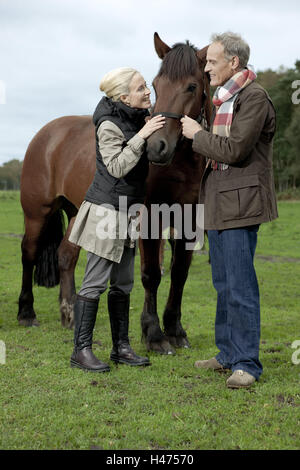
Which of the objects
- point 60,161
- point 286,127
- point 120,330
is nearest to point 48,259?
point 60,161

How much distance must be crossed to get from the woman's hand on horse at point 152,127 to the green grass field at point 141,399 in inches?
69.0

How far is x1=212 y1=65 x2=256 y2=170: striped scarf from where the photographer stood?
3.33 metres

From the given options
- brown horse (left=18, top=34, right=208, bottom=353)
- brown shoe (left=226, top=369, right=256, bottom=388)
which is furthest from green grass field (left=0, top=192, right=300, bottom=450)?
brown horse (left=18, top=34, right=208, bottom=353)

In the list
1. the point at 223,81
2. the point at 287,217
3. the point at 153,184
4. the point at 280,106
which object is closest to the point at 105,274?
the point at 153,184

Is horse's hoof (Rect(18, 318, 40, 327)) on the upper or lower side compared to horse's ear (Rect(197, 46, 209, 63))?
lower

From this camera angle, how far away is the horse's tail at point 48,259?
246 inches

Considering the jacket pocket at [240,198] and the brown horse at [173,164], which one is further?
the brown horse at [173,164]

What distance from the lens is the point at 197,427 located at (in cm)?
280

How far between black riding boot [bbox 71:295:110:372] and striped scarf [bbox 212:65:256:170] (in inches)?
56.5

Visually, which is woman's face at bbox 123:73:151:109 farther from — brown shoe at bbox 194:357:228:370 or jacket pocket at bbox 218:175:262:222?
brown shoe at bbox 194:357:228:370

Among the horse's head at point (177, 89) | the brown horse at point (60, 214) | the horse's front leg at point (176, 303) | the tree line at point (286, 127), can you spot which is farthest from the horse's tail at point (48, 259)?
the tree line at point (286, 127)

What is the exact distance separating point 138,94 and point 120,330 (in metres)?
1.85

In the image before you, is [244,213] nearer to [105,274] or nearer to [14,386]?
[105,274]

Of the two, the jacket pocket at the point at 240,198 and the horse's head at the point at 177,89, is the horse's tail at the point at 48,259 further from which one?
the jacket pocket at the point at 240,198
